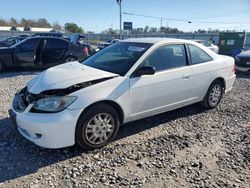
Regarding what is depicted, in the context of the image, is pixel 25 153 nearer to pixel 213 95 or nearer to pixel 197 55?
pixel 197 55

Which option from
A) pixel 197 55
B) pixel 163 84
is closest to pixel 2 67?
pixel 163 84

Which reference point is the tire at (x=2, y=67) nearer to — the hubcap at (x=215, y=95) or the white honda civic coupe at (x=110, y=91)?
the white honda civic coupe at (x=110, y=91)

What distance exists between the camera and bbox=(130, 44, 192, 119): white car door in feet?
12.7

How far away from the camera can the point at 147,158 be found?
11.2 ft

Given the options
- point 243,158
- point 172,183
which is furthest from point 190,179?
point 243,158

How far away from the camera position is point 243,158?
3461mm

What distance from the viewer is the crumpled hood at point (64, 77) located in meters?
3.40

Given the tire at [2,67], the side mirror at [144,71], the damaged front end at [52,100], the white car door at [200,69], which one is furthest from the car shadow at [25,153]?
the tire at [2,67]

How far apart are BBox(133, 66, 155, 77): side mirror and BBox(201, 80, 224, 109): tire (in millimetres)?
1915

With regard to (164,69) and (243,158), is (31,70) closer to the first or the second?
(164,69)

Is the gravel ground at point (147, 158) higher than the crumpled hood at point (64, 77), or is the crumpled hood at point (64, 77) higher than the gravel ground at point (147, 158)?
the crumpled hood at point (64, 77)

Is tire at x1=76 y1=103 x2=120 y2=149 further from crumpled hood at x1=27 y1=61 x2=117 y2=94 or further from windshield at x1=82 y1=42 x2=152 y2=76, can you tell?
windshield at x1=82 y1=42 x2=152 y2=76

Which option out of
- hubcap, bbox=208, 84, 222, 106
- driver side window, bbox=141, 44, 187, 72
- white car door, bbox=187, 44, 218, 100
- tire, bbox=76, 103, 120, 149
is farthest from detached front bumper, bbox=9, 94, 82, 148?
hubcap, bbox=208, 84, 222, 106

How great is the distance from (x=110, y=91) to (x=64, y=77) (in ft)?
2.33
